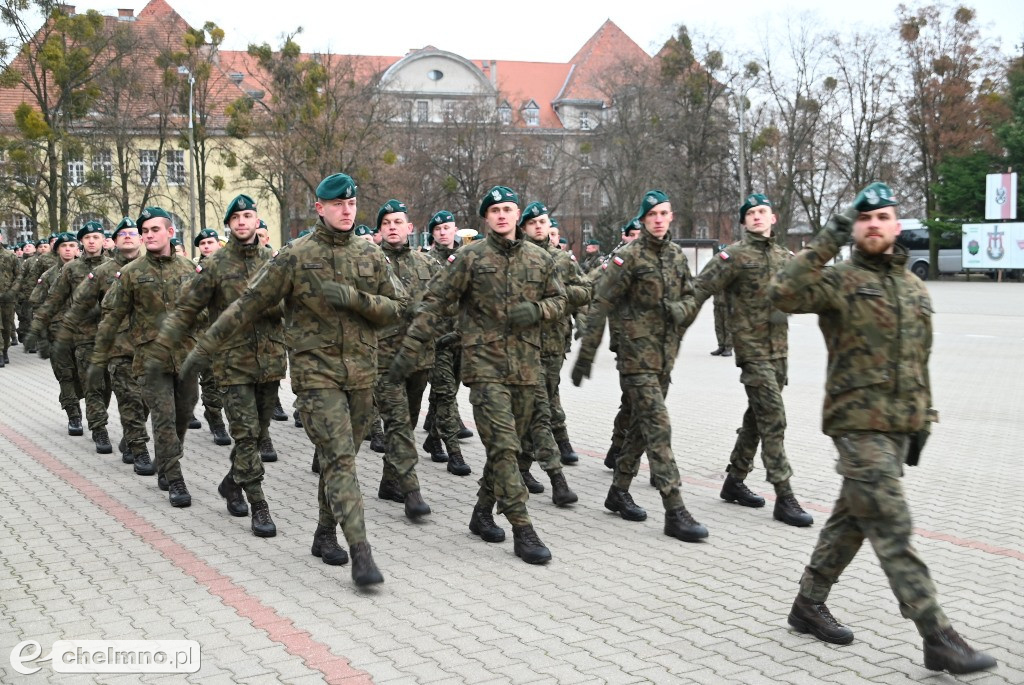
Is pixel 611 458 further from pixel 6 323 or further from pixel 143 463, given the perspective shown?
pixel 6 323

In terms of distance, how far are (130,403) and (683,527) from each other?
4.94 metres

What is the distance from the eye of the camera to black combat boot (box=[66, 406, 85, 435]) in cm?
1186

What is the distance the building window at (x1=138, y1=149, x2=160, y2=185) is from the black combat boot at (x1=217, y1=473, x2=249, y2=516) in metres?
35.3

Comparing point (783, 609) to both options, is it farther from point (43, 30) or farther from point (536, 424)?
point (43, 30)

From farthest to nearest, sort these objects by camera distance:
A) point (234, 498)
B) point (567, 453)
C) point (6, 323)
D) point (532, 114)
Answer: point (532, 114)
point (6, 323)
point (567, 453)
point (234, 498)

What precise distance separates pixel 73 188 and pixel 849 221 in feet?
99.5

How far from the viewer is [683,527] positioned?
7094mm

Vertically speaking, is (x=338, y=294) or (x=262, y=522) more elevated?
(x=338, y=294)

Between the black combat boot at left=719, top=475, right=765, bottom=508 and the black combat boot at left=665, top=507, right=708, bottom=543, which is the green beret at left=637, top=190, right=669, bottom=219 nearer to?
the black combat boot at left=665, top=507, right=708, bottom=543

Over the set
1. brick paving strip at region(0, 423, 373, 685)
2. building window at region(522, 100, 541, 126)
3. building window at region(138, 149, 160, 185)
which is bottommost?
brick paving strip at region(0, 423, 373, 685)

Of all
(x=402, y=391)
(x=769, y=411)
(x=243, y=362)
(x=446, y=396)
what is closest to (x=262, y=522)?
(x=243, y=362)

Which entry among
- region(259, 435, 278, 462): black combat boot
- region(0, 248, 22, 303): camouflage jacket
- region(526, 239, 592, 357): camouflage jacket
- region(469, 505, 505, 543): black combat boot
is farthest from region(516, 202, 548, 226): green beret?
region(0, 248, 22, 303): camouflage jacket

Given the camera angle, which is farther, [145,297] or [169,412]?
[145,297]

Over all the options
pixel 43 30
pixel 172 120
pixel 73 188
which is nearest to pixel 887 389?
pixel 43 30
